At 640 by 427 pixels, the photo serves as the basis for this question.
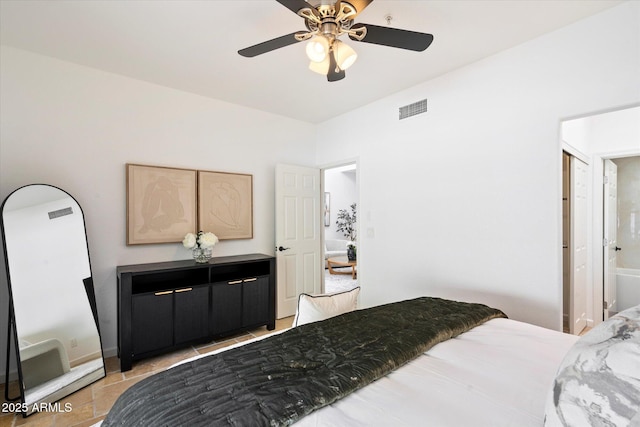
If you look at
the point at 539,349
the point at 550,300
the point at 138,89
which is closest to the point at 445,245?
the point at 550,300

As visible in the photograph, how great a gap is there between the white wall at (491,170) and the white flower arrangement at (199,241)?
6.10 ft

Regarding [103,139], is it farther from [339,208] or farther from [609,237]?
[339,208]

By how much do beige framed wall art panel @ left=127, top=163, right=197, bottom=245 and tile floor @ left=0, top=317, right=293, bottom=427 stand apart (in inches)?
46.0

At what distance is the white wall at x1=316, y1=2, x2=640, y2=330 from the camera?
226 centimetres

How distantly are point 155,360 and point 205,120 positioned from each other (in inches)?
103

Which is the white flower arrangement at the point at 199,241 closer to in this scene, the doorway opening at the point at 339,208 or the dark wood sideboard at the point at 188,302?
the dark wood sideboard at the point at 188,302

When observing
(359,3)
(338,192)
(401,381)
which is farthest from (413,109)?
(338,192)

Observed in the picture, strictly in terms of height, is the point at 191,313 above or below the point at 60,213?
below

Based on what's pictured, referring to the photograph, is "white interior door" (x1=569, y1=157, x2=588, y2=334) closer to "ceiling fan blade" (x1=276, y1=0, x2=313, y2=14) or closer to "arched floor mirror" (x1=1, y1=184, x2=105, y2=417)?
"ceiling fan blade" (x1=276, y1=0, x2=313, y2=14)

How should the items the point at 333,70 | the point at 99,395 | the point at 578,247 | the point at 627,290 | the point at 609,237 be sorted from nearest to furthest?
the point at 333,70 < the point at 99,395 < the point at 578,247 < the point at 609,237 < the point at 627,290

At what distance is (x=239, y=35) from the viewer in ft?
7.91

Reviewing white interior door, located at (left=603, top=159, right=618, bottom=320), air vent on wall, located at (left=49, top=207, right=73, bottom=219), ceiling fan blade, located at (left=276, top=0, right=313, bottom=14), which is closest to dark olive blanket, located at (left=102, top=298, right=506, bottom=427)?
ceiling fan blade, located at (left=276, top=0, right=313, bottom=14)

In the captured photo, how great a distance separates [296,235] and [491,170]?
8.30 feet

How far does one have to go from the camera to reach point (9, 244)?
7.45 feet
